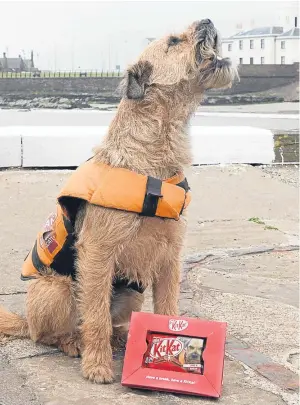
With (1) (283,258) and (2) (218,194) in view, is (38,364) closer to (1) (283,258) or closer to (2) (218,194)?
(1) (283,258)

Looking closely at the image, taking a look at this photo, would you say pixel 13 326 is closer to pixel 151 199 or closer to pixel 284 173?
pixel 151 199

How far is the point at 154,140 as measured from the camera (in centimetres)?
377

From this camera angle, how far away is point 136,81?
12.4 feet

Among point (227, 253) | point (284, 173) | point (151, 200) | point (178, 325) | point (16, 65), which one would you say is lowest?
point (227, 253)

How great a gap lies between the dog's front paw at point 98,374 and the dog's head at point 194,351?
0.46 m


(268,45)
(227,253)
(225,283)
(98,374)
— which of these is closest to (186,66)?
(98,374)

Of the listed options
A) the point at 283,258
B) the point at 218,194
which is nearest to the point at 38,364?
the point at 283,258

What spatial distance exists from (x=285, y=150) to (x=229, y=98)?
61343 millimetres

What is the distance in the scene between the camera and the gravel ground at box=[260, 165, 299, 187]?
975 centimetres

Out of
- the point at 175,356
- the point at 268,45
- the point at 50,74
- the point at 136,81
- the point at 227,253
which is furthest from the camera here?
the point at 268,45

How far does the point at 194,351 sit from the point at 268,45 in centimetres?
10394

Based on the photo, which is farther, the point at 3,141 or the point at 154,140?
the point at 3,141

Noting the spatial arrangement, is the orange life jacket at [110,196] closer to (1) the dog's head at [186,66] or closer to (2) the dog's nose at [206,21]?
(1) the dog's head at [186,66]

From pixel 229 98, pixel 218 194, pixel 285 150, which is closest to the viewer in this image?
pixel 218 194
